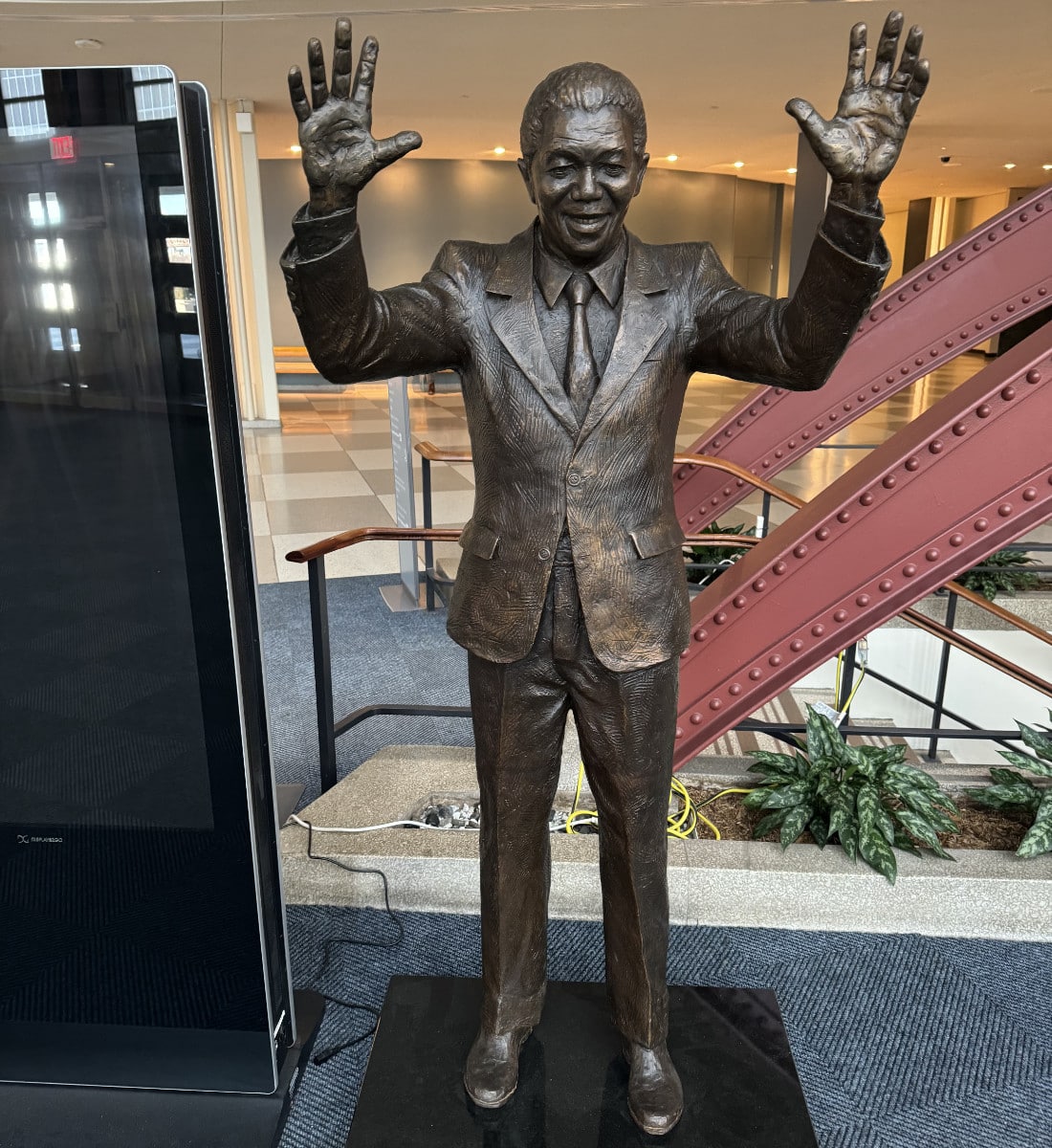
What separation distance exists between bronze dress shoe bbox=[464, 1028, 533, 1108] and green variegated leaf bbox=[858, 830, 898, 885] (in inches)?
52.1

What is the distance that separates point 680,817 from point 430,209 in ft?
57.3

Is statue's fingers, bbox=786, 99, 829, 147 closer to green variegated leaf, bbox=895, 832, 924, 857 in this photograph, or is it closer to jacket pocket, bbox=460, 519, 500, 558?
jacket pocket, bbox=460, 519, 500, 558

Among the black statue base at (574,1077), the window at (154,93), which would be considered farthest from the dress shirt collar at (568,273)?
the black statue base at (574,1077)

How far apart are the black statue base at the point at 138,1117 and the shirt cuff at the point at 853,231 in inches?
86.9

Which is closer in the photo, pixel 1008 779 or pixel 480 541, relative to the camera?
pixel 480 541

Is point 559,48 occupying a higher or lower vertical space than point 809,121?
higher

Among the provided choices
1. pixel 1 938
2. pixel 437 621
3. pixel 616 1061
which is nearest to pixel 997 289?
pixel 616 1061

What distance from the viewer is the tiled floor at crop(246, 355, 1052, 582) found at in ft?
24.1

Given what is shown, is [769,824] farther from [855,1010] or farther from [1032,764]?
[1032,764]

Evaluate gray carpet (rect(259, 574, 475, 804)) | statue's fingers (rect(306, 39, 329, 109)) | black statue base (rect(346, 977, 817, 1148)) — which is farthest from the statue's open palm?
gray carpet (rect(259, 574, 475, 804))

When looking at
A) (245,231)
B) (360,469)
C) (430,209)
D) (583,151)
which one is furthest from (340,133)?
(430,209)

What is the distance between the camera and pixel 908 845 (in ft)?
9.85

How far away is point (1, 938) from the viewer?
Answer: 2.26 m

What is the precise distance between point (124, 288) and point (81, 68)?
37 centimetres
